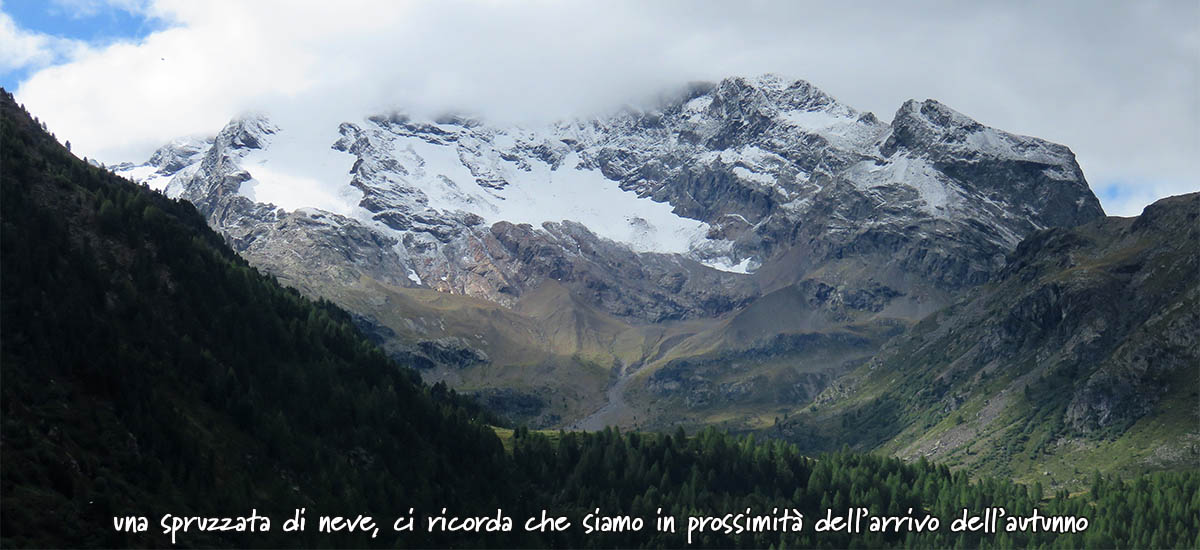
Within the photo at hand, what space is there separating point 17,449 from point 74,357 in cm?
3584

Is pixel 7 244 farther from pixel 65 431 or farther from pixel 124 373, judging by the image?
pixel 65 431

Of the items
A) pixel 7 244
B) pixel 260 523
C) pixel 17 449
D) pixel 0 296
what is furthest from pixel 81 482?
pixel 7 244

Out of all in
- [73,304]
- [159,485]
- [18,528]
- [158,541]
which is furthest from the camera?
[73,304]

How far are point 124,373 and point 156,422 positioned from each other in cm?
1100

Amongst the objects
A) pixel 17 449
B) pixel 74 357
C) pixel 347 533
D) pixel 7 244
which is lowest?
pixel 347 533

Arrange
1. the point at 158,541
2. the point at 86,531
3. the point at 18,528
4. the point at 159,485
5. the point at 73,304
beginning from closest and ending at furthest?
the point at 18,528 → the point at 86,531 → the point at 158,541 → the point at 159,485 → the point at 73,304

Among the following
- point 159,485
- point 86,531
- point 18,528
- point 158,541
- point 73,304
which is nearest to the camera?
point 18,528

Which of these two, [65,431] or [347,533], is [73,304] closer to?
[65,431]

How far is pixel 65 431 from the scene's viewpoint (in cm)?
16300

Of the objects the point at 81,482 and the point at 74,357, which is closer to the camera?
the point at 81,482

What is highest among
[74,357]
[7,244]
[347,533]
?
[7,244]

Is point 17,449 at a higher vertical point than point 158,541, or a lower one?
higher

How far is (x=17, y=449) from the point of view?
483 ft

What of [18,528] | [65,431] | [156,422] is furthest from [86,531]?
[156,422]
